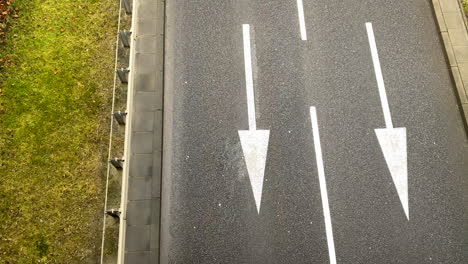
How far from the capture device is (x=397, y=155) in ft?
30.9

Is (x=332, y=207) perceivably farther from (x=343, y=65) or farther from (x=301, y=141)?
(x=343, y=65)

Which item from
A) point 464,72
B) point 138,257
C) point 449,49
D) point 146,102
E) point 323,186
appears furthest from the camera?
point 449,49

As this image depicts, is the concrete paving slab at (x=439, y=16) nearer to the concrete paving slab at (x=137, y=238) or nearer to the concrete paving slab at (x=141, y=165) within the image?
the concrete paving slab at (x=141, y=165)

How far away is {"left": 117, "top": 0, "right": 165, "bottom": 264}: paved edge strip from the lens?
28.1 feet

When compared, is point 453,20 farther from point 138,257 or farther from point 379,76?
point 138,257

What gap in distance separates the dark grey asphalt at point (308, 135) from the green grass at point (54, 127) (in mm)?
1810

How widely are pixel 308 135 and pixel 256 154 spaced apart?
1.40m

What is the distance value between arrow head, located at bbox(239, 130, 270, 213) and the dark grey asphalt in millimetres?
138

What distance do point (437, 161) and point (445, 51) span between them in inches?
125

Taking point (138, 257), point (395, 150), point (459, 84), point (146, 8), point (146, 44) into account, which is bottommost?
point (138, 257)

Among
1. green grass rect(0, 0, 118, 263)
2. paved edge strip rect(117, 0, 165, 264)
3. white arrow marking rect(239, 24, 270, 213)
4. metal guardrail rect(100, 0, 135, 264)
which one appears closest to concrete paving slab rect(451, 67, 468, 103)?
white arrow marking rect(239, 24, 270, 213)

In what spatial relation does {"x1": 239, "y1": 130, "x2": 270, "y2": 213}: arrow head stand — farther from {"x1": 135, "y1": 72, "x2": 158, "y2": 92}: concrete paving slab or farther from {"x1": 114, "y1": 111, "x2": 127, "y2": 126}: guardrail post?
{"x1": 114, "y1": 111, "x2": 127, "y2": 126}: guardrail post

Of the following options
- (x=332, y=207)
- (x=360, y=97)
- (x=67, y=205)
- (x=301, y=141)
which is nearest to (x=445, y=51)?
(x=360, y=97)

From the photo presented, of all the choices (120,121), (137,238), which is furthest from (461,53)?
(137,238)
